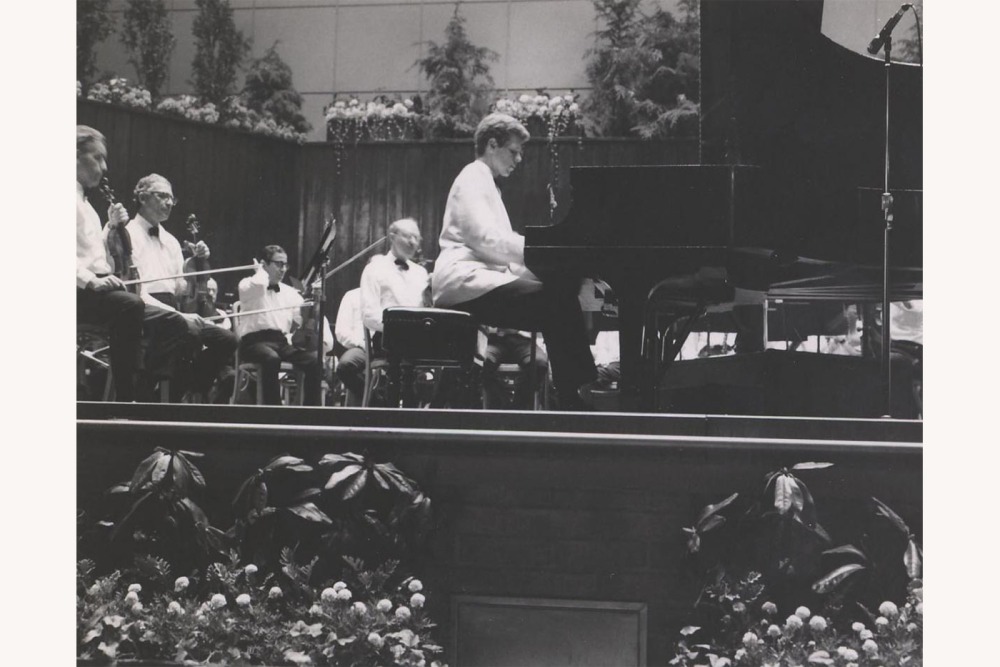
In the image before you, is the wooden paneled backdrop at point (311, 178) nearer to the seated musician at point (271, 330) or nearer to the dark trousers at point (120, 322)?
the seated musician at point (271, 330)

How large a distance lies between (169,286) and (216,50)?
2.87m

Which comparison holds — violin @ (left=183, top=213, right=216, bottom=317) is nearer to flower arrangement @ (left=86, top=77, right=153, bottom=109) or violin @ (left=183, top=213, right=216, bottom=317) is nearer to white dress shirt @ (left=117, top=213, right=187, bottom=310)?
white dress shirt @ (left=117, top=213, right=187, bottom=310)

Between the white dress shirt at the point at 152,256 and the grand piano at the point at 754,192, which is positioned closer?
the grand piano at the point at 754,192

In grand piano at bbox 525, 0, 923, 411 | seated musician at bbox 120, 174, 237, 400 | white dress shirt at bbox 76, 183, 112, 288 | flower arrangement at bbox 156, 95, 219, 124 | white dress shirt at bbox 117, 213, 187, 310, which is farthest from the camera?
flower arrangement at bbox 156, 95, 219, 124

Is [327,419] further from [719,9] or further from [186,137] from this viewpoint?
[186,137]

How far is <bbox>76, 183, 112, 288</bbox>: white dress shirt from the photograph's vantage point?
3.56m

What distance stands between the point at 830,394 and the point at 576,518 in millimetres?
1395

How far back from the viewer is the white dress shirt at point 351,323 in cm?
580

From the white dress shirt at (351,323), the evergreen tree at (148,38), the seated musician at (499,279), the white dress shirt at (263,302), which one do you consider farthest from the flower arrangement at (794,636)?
the evergreen tree at (148,38)

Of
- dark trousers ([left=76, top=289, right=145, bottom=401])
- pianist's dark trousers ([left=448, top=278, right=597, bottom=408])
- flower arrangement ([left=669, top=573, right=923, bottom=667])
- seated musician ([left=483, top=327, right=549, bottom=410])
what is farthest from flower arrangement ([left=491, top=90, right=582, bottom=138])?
flower arrangement ([left=669, top=573, right=923, bottom=667])

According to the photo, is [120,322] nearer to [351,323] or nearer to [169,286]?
[169,286]

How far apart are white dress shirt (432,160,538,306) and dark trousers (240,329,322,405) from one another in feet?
5.81

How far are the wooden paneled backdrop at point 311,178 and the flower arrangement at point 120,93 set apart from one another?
7cm
